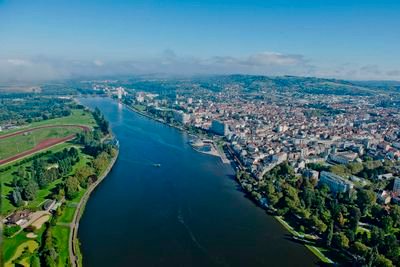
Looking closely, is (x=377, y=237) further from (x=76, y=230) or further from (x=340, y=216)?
(x=76, y=230)

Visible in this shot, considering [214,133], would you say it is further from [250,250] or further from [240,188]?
[250,250]

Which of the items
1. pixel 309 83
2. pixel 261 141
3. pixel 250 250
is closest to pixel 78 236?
pixel 250 250

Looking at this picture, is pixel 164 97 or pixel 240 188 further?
pixel 164 97

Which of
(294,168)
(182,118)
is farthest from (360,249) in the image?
(182,118)

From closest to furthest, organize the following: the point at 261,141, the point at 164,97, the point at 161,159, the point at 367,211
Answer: the point at 367,211 → the point at 161,159 → the point at 261,141 → the point at 164,97

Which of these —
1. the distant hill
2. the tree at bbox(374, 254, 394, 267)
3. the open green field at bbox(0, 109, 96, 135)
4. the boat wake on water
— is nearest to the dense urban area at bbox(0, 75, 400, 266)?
the tree at bbox(374, 254, 394, 267)

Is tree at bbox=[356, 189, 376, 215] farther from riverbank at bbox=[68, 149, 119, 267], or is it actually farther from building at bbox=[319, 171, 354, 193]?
riverbank at bbox=[68, 149, 119, 267]

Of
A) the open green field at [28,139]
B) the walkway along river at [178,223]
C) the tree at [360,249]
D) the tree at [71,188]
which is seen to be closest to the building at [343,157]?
the walkway along river at [178,223]
